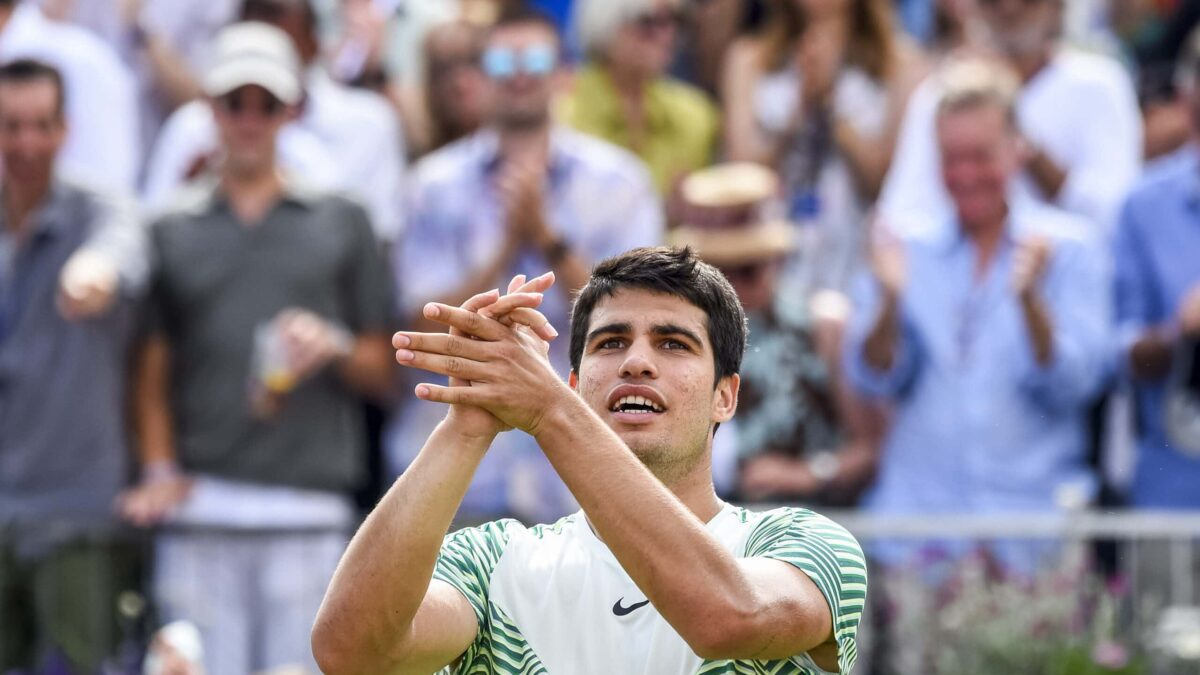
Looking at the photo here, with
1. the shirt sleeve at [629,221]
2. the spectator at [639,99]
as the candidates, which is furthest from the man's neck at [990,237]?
the spectator at [639,99]

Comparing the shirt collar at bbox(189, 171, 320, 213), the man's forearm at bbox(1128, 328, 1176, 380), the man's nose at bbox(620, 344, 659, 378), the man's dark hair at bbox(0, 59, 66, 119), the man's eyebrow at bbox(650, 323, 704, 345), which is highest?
the man's dark hair at bbox(0, 59, 66, 119)

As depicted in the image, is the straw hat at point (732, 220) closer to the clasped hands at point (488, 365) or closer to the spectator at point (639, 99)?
the spectator at point (639, 99)

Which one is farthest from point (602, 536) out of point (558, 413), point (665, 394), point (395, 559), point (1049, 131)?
point (1049, 131)

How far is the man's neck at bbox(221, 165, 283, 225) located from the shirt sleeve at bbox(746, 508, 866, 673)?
5299 mm

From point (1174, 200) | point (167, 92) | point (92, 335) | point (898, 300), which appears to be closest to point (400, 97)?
point (167, 92)

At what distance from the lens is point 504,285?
9.17m

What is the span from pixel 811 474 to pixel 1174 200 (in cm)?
205

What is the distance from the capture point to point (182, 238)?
9.15 m

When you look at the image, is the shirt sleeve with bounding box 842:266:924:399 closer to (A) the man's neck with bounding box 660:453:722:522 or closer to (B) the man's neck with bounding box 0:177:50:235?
(B) the man's neck with bounding box 0:177:50:235

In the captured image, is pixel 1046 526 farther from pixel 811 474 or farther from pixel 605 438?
pixel 605 438

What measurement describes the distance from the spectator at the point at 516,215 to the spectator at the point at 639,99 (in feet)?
2.14

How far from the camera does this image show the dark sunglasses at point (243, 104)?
30.1 ft

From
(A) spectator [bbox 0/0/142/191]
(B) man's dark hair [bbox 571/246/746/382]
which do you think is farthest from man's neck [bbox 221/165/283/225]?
(B) man's dark hair [bbox 571/246/746/382]

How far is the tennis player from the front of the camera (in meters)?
3.82
